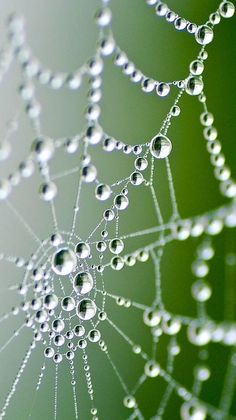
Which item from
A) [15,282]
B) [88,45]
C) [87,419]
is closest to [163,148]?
[15,282]

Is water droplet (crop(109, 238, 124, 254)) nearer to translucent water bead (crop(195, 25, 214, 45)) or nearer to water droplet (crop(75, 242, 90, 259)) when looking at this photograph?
water droplet (crop(75, 242, 90, 259))

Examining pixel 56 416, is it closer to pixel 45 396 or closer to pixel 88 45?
pixel 45 396

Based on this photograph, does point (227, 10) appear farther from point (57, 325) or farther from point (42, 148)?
point (57, 325)

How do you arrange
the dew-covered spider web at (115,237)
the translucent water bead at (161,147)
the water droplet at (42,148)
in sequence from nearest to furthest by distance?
the water droplet at (42,148)
the translucent water bead at (161,147)
the dew-covered spider web at (115,237)

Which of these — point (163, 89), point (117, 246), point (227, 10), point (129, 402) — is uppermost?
point (227, 10)

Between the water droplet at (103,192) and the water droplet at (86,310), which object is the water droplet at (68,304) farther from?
the water droplet at (103,192)

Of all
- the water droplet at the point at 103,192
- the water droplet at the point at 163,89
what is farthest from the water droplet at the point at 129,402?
the water droplet at the point at 163,89

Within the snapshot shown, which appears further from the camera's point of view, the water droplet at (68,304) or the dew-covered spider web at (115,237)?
the dew-covered spider web at (115,237)

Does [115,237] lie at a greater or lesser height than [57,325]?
greater

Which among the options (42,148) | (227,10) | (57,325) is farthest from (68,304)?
(227,10)

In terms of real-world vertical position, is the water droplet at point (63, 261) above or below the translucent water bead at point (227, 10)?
below

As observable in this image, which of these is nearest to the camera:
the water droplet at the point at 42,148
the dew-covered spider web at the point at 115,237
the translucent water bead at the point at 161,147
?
the water droplet at the point at 42,148

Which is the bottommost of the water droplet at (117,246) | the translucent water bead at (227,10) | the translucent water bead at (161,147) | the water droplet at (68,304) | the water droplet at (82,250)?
the water droplet at (68,304)
